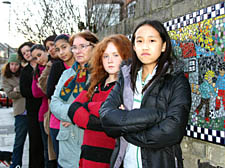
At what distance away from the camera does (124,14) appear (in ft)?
33.2

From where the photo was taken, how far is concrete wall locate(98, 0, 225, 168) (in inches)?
83.7

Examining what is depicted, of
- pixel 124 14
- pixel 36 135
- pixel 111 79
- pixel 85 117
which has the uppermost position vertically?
pixel 124 14

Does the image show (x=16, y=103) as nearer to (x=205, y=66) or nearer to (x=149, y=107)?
(x=149, y=107)

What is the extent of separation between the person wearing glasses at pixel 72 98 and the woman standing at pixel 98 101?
0.28 meters

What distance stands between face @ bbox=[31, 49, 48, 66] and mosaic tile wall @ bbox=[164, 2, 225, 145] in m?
2.46

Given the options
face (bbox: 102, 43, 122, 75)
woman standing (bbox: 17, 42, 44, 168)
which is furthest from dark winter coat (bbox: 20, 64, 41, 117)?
face (bbox: 102, 43, 122, 75)

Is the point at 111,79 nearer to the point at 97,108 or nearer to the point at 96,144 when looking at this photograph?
the point at 97,108

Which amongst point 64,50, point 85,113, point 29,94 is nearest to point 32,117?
point 29,94

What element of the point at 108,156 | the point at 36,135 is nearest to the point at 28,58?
the point at 36,135

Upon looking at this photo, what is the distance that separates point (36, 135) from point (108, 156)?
2.54m

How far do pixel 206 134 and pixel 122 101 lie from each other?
74 centimetres

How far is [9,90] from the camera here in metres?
4.88

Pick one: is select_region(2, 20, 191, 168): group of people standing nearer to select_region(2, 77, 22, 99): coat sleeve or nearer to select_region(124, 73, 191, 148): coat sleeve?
select_region(124, 73, 191, 148): coat sleeve

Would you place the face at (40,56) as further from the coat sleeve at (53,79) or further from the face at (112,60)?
the face at (112,60)
